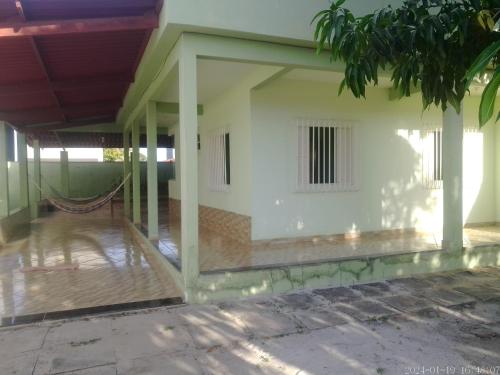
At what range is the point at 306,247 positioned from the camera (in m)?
5.79

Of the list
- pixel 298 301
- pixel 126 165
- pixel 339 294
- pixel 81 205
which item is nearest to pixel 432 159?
pixel 339 294

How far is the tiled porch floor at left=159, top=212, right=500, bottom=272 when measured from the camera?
5.02m

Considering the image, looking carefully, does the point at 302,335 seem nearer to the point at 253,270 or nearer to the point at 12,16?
the point at 253,270

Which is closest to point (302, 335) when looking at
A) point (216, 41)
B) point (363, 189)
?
point (216, 41)

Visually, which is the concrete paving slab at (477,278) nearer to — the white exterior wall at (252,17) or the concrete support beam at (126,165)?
the white exterior wall at (252,17)

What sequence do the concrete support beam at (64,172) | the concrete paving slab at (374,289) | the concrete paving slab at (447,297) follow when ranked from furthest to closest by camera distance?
the concrete support beam at (64,172), the concrete paving slab at (374,289), the concrete paving slab at (447,297)

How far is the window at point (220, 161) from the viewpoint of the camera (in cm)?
708

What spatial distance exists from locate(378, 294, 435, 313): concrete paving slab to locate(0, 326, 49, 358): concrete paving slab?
124 inches

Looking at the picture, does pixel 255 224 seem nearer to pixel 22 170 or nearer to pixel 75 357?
pixel 75 357

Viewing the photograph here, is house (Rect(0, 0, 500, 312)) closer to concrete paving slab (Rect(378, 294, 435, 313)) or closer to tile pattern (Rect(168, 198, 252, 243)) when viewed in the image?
tile pattern (Rect(168, 198, 252, 243))

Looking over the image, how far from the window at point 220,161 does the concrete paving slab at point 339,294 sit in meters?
3.08

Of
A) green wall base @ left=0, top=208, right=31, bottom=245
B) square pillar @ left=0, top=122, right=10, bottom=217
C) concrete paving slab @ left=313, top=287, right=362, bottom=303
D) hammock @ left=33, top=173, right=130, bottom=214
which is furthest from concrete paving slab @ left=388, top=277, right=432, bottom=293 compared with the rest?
square pillar @ left=0, top=122, right=10, bottom=217

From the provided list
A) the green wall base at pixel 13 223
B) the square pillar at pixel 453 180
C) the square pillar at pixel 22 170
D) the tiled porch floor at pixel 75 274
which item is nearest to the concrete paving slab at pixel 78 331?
the tiled porch floor at pixel 75 274

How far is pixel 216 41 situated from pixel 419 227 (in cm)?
498
